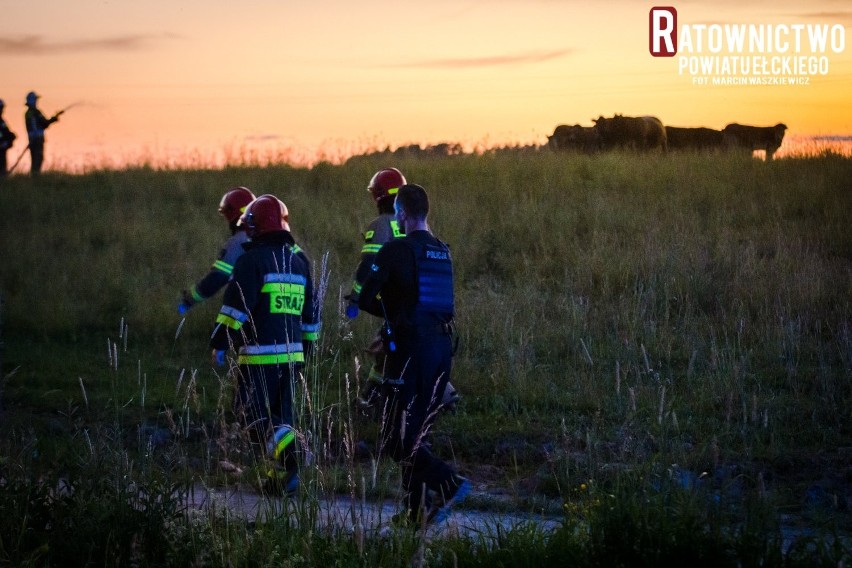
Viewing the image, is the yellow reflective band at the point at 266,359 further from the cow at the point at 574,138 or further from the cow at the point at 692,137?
the cow at the point at 692,137

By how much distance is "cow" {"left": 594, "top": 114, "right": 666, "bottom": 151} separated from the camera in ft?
109

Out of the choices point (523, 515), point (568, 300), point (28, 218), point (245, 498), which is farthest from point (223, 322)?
point (28, 218)

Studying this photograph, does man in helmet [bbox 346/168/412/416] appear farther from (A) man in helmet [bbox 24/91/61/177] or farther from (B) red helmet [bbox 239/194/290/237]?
(A) man in helmet [bbox 24/91/61/177]

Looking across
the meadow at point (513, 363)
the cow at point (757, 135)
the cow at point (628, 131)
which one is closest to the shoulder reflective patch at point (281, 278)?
the meadow at point (513, 363)

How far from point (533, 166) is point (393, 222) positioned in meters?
13.8

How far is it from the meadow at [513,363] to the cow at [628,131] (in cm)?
887

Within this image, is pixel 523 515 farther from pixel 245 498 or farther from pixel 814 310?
pixel 814 310

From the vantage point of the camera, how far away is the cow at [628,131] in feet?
109

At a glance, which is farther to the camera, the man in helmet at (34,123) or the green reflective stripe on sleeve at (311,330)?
the man in helmet at (34,123)

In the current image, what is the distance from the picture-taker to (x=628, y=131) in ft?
109

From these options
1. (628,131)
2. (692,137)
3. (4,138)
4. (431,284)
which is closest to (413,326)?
(431,284)

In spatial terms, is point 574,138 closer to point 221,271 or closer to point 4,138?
point 4,138

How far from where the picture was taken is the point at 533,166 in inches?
886

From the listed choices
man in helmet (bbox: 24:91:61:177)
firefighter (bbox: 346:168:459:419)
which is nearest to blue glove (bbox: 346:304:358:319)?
firefighter (bbox: 346:168:459:419)
